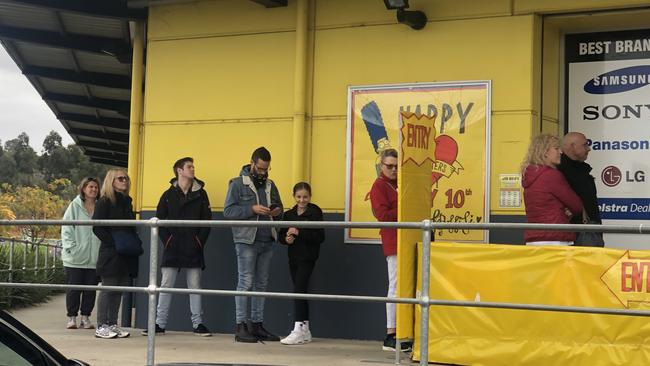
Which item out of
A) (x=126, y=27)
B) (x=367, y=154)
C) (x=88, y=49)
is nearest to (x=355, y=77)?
(x=367, y=154)

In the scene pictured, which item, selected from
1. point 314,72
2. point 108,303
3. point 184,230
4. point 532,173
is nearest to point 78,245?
point 108,303

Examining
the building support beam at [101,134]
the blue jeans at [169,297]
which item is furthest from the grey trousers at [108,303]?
the building support beam at [101,134]

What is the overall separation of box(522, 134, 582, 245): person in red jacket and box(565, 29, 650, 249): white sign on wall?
5.43 feet

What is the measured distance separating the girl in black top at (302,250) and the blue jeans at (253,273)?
267mm

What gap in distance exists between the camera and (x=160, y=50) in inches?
377

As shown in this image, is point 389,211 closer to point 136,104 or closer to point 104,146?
point 136,104

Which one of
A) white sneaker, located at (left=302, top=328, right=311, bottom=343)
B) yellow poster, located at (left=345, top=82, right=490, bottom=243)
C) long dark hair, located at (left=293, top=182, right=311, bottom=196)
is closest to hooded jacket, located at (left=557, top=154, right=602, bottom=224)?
yellow poster, located at (left=345, top=82, right=490, bottom=243)

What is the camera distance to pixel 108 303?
27.3 ft

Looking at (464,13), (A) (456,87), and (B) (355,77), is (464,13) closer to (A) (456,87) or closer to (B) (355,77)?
(A) (456,87)

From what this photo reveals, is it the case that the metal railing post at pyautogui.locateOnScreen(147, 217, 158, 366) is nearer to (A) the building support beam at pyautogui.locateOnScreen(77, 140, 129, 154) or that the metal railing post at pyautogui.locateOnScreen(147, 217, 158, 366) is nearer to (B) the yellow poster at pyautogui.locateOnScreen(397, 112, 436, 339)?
(B) the yellow poster at pyautogui.locateOnScreen(397, 112, 436, 339)

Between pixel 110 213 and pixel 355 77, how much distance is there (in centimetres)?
292

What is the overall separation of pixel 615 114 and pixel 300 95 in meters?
3.25

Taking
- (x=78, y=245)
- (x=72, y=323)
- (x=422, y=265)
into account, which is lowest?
(x=72, y=323)

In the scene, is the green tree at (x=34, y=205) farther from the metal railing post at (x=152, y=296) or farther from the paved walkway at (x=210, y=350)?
the metal railing post at (x=152, y=296)
